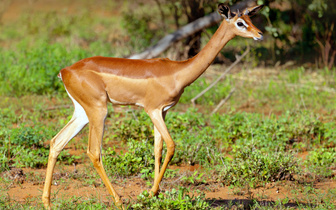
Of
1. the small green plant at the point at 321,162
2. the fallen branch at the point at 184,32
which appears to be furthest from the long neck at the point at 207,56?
the fallen branch at the point at 184,32

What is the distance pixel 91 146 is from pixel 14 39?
1002 centimetres

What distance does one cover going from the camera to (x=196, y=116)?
6.79 m

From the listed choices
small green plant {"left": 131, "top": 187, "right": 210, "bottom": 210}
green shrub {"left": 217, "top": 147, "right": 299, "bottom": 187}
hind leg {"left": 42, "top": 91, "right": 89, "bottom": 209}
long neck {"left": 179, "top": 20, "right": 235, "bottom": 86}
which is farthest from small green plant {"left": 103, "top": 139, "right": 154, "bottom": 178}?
long neck {"left": 179, "top": 20, "right": 235, "bottom": 86}

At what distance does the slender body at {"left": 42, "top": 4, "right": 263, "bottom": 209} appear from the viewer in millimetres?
4207

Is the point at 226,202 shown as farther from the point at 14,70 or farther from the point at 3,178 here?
the point at 14,70

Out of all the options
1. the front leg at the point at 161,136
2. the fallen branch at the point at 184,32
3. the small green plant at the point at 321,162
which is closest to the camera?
the front leg at the point at 161,136

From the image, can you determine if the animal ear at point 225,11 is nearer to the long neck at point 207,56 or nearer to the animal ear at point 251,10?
the long neck at point 207,56

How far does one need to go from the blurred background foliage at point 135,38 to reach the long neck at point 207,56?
11.4 feet

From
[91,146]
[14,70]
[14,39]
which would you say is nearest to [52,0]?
[14,39]

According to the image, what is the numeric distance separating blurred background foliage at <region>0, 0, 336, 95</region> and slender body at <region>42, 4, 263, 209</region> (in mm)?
3523

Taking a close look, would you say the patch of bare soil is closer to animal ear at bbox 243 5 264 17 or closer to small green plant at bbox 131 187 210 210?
small green plant at bbox 131 187 210 210

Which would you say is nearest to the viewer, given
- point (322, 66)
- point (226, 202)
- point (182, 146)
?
point (226, 202)

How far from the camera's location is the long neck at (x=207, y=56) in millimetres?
4293

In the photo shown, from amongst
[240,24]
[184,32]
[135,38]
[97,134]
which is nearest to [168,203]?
[97,134]
